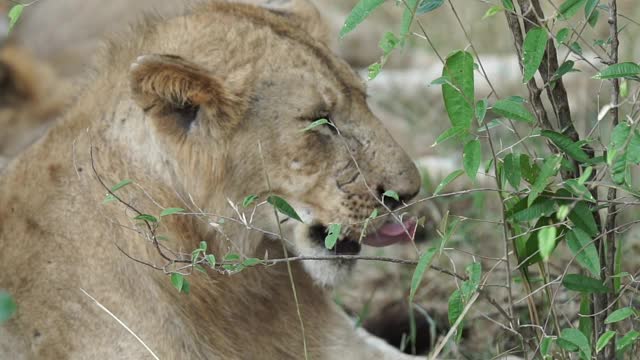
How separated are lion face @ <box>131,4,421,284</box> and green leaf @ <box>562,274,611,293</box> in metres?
0.49

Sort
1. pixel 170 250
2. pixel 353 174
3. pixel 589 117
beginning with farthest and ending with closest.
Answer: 1. pixel 589 117
2. pixel 353 174
3. pixel 170 250

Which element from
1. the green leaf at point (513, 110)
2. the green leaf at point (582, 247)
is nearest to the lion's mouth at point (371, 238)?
the green leaf at point (582, 247)

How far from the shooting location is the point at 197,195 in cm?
287

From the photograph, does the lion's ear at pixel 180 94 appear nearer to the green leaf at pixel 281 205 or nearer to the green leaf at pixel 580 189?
the green leaf at pixel 281 205

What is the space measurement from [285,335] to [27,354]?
667 millimetres

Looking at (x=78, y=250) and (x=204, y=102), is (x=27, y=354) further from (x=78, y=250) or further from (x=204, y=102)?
(x=204, y=102)

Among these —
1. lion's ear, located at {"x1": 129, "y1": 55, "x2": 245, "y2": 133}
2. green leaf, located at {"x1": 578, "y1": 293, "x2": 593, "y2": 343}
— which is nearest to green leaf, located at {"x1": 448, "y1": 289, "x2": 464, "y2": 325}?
green leaf, located at {"x1": 578, "y1": 293, "x2": 593, "y2": 343}

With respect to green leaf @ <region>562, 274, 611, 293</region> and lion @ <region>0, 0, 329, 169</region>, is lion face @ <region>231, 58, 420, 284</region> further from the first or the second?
lion @ <region>0, 0, 329, 169</region>

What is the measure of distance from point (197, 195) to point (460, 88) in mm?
884

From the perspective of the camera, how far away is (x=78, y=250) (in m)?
2.87

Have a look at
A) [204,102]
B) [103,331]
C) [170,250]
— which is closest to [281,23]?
[204,102]

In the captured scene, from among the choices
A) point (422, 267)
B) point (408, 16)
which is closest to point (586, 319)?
point (422, 267)

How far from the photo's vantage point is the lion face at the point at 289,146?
2.84 metres

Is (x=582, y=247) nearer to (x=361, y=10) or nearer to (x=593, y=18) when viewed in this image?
(x=593, y=18)
